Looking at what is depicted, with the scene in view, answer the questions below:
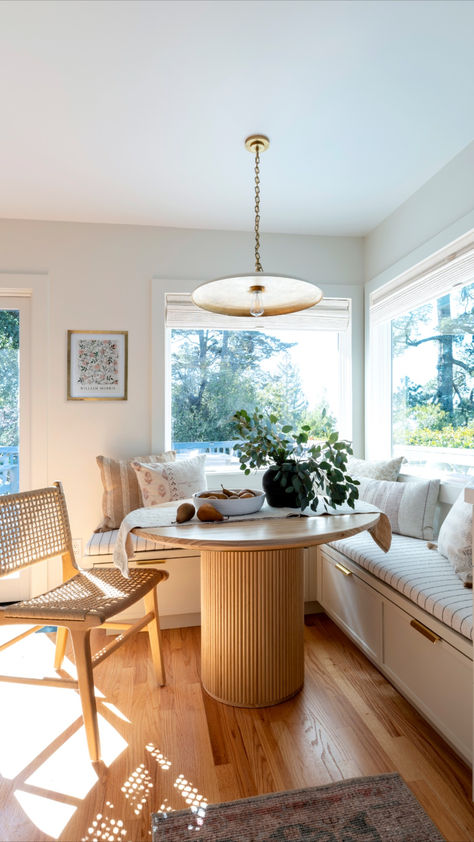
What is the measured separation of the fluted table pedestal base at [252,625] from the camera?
182 centimetres

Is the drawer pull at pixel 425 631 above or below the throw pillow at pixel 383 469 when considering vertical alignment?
below

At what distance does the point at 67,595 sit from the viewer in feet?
5.82

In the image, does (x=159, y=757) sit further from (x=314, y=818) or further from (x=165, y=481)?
(x=165, y=481)

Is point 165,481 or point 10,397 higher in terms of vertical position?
point 10,397

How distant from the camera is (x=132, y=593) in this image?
176 centimetres

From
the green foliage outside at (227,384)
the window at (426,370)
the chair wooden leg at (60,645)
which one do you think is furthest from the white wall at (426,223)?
the chair wooden leg at (60,645)

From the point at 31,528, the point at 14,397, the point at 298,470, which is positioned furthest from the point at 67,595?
the point at 14,397

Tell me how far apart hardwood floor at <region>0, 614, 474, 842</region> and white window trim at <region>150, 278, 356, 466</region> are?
154 centimetres

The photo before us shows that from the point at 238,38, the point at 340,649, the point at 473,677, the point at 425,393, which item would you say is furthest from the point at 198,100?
the point at 340,649

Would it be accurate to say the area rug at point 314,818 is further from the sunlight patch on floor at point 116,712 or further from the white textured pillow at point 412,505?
the white textured pillow at point 412,505

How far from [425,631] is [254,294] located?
149 cm

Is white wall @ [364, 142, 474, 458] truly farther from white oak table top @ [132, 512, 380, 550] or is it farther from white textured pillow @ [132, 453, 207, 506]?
white oak table top @ [132, 512, 380, 550]

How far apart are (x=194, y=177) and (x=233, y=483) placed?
1.88m

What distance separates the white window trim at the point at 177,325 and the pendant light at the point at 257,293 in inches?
38.8
